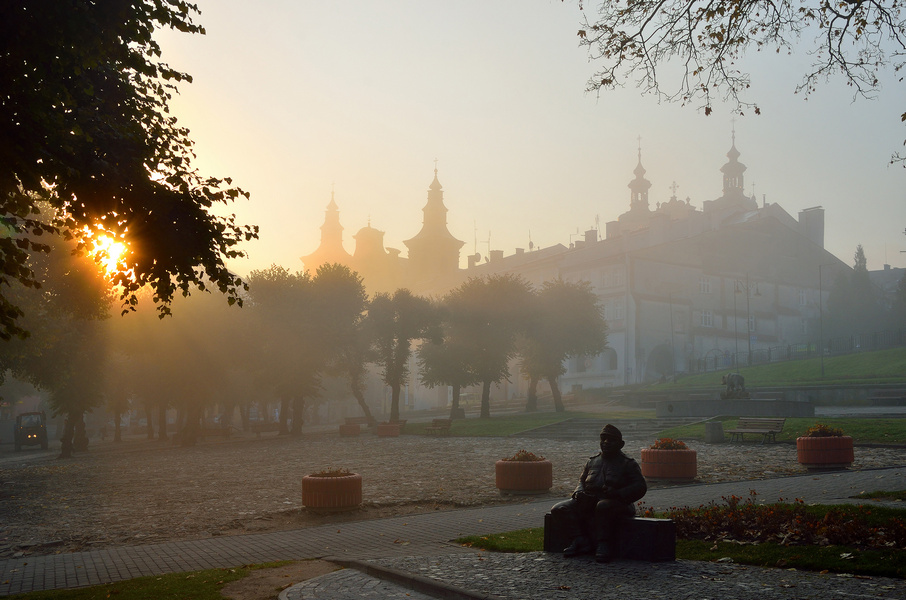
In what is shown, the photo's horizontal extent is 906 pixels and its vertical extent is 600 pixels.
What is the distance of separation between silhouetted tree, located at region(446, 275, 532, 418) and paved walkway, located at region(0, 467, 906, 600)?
39363 mm

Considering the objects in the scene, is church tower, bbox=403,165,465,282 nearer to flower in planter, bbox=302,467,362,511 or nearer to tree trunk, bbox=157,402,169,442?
tree trunk, bbox=157,402,169,442

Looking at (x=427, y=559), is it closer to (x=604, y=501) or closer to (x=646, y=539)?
(x=604, y=501)

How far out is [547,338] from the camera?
58594 millimetres

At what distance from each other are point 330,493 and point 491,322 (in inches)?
1656

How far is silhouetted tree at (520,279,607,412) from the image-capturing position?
58.5 m

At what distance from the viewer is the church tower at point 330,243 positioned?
15362 cm

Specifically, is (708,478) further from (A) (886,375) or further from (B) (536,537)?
(A) (886,375)

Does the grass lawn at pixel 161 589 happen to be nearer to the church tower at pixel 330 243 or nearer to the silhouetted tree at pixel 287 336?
the silhouetted tree at pixel 287 336

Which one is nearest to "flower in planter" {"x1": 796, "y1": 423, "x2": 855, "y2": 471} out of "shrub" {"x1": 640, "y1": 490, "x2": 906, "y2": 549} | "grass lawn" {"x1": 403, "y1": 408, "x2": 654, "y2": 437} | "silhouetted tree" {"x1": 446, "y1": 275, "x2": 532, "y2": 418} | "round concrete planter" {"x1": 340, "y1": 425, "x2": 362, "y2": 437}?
"shrub" {"x1": 640, "y1": 490, "x2": 906, "y2": 549}

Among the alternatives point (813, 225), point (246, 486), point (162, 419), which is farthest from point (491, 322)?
point (813, 225)

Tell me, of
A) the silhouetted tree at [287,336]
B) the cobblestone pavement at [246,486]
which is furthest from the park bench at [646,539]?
the silhouetted tree at [287,336]

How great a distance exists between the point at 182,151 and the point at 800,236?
85.1 m

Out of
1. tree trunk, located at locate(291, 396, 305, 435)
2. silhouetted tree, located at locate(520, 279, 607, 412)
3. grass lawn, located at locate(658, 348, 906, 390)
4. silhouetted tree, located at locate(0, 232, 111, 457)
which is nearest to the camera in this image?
silhouetted tree, located at locate(0, 232, 111, 457)

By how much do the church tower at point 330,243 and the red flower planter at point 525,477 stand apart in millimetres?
136543
